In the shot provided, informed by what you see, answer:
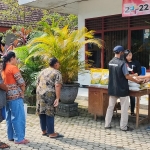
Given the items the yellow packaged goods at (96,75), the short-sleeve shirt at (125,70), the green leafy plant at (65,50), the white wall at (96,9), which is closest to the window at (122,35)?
the white wall at (96,9)

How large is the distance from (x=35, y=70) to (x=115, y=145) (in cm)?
394

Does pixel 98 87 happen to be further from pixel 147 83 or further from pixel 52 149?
pixel 52 149

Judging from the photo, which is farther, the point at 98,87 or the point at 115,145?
the point at 98,87

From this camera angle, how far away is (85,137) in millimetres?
5703

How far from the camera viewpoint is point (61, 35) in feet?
24.7

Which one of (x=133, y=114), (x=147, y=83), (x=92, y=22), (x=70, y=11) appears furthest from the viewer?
(x=70, y=11)

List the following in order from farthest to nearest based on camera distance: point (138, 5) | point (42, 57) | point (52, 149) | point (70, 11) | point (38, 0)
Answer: point (70, 11), point (38, 0), point (138, 5), point (42, 57), point (52, 149)

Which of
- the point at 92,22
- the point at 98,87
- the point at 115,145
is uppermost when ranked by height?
the point at 92,22

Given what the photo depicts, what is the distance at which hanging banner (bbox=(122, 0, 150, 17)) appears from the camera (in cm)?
862

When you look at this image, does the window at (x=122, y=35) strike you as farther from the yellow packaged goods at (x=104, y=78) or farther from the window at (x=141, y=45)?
the yellow packaged goods at (x=104, y=78)

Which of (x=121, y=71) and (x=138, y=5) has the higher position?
(x=138, y=5)

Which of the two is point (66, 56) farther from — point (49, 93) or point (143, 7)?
point (143, 7)

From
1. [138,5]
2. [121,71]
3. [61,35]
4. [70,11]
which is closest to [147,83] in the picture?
[121,71]

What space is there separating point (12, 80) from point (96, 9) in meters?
7.19
